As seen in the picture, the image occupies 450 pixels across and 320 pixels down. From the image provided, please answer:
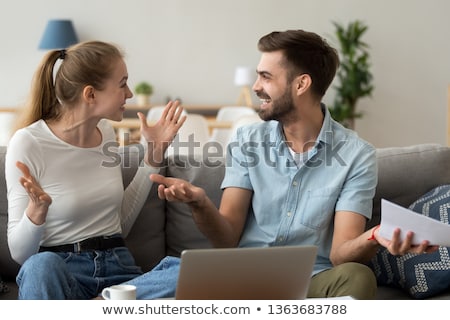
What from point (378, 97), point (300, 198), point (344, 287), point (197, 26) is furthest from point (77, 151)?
point (378, 97)

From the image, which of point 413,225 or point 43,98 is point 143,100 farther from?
point 413,225

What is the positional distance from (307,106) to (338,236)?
45 centimetres

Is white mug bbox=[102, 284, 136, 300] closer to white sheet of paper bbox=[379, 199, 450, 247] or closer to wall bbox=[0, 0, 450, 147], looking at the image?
white sheet of paper bbox=[379, 199, 450, 247]

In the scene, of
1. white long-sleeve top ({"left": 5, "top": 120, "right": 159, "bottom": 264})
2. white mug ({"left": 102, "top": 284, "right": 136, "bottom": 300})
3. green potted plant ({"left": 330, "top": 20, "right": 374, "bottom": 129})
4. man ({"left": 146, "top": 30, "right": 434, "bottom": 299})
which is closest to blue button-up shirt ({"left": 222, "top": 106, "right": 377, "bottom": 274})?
man ({"left": 146, "top": 30, "right": 434, "bottom": 299})

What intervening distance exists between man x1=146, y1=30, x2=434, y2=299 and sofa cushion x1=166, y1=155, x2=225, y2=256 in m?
0.15

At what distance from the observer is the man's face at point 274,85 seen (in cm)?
246

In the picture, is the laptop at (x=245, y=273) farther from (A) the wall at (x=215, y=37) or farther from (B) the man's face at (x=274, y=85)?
(A) the wall at (x=215, y=37)

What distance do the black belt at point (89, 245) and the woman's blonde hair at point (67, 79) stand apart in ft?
1.30

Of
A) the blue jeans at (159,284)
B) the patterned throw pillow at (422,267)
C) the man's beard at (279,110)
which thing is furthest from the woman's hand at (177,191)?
the patterned throw pillow at (422,267)

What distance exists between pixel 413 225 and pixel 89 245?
0.98 m

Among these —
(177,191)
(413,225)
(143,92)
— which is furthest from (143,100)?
(413,225)

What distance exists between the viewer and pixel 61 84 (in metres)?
2.36

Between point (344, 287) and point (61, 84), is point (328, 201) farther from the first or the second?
point (61, 84)

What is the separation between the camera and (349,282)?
2.10 metres
